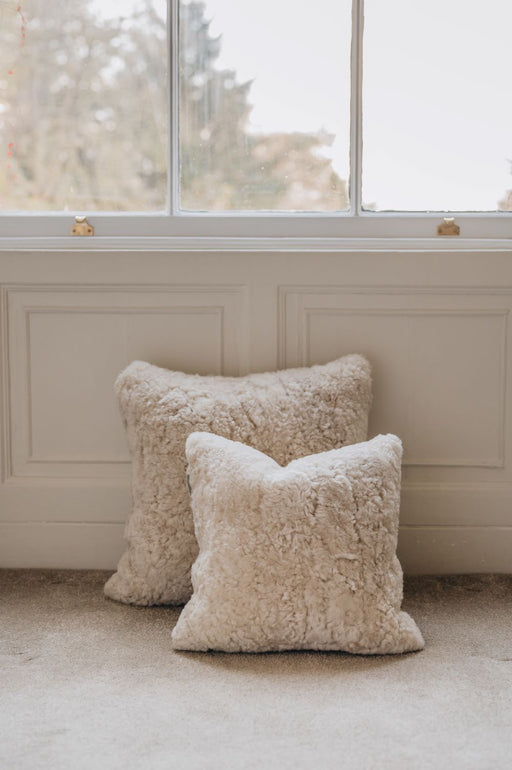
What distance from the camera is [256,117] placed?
1.88 metres

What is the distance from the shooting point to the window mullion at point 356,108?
1.84m

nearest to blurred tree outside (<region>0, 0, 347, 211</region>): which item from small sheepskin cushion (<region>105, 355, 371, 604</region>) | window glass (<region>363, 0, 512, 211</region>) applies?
window glass (<region>363, 0, 512, 211</region>)

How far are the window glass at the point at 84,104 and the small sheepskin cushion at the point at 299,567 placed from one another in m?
0.82

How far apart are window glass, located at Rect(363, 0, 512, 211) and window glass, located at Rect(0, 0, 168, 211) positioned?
0.49 meters

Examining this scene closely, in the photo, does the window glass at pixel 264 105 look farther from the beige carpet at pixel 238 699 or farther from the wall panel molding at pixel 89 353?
the beige carpet at pixel 238 699

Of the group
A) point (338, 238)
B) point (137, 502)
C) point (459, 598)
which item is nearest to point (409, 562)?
point (459, 598)

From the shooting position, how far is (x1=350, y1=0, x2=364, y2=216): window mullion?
6.05 ft

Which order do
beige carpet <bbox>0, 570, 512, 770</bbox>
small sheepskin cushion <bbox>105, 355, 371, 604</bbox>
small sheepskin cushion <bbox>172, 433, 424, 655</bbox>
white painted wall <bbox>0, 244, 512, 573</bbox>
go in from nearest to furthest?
beige carpet <bbox>0, 570, 512, 770</bbox>, small sheepskin cushion <bbox>172, 433, 424, 655</bbox>, small sheepskin cushion <bbox>105, 355, 371, 604</bbox>, white painted wall <bbox>0, 244, 512, 573</bbox>

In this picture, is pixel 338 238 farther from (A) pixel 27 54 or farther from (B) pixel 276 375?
(A) pixel 27 54

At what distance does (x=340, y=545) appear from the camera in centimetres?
141

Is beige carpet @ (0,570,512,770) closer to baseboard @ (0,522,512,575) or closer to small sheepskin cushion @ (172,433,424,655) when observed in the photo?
small sheepskin cushion @ (172,433,424,655)

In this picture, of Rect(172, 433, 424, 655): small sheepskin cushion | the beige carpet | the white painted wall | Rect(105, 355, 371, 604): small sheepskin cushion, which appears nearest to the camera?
the beige carpet

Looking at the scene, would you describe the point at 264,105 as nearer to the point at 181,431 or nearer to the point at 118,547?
the point at 181,431

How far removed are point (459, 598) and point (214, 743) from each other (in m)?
0.74
